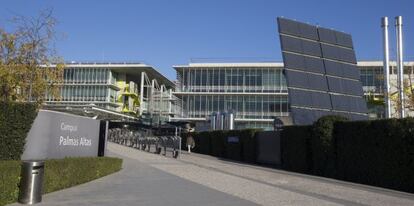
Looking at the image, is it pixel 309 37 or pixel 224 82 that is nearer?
pixel 309 37

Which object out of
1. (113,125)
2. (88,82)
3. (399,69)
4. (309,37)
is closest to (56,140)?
(309,37)

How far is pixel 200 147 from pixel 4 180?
3724cm

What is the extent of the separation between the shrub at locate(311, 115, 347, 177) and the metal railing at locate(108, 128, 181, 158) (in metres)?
11.7

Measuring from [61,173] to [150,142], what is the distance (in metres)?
26.3

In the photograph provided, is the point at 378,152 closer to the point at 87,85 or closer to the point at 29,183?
the point at 29,183

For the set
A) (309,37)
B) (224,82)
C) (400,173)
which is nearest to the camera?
(400,173)

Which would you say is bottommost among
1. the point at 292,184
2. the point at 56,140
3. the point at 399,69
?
the point at 292,184

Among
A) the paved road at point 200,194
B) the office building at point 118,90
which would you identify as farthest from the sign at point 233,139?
the office building at point 118,90

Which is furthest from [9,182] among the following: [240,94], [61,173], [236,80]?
[236,80]

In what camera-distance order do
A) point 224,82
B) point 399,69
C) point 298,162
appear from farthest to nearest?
point 224,82 → point 399,69 → point 298,162

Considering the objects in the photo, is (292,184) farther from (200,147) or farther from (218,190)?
(200,147)

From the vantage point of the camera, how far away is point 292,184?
57.1 ft

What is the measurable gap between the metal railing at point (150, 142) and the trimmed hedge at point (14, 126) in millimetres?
20167

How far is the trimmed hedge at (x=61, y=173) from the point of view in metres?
10.3
